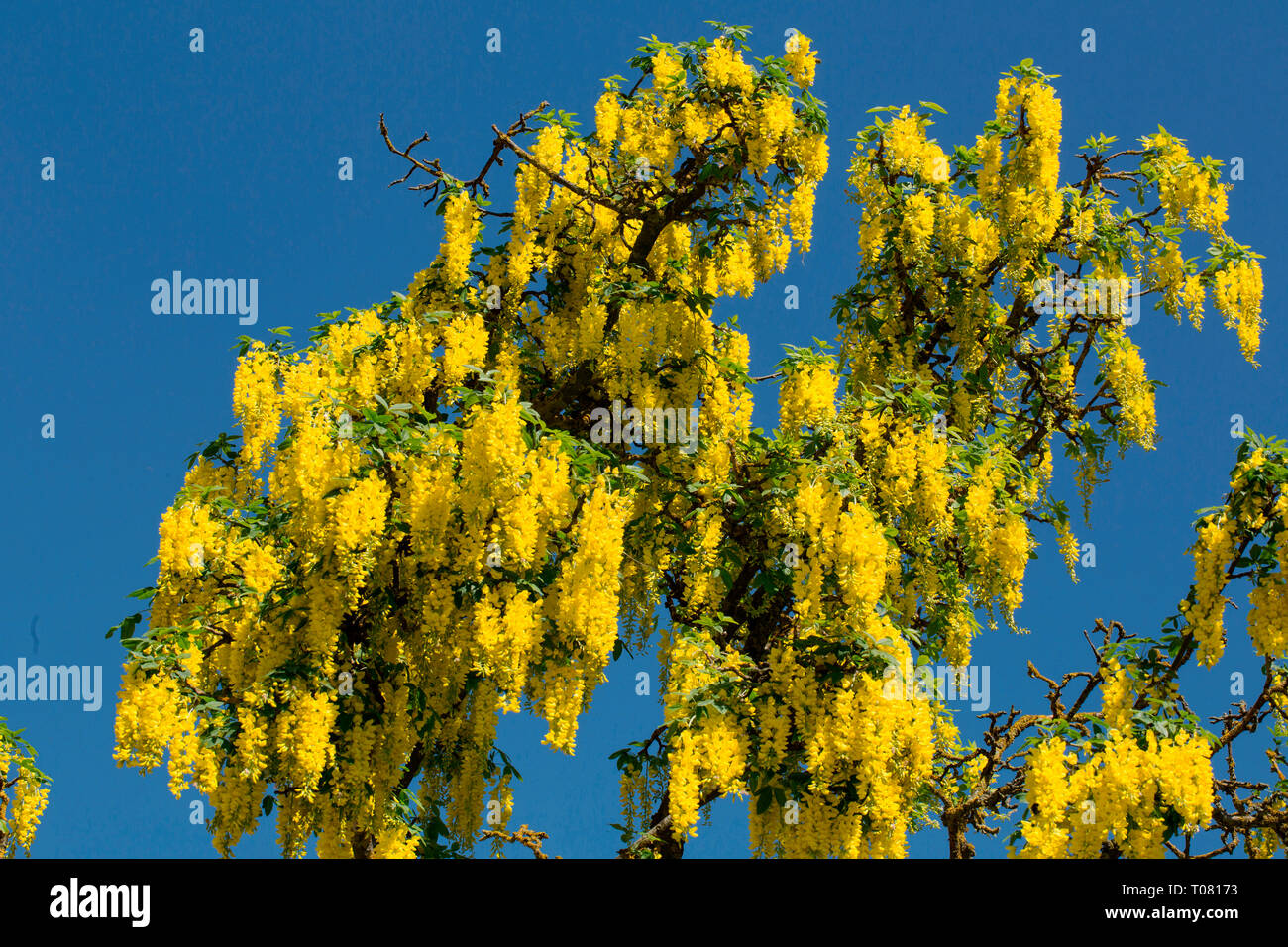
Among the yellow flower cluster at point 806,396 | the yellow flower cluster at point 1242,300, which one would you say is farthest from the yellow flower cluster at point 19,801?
the yellow flower cluster at point 1242,300

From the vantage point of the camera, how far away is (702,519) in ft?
33.1

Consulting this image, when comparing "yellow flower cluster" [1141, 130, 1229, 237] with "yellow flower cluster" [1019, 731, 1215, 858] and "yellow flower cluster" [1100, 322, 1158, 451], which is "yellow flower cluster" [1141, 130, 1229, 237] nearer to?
"yellow flower cluster" [1100, 322, 1158, 451]

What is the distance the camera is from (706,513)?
10.1 meters

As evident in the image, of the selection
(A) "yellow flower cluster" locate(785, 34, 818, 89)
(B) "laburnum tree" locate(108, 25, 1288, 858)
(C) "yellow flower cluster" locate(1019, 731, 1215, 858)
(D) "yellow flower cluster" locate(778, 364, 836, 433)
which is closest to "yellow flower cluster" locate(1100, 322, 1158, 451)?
(B) "laburnum tree" locate(108, 25, 1288, 858)

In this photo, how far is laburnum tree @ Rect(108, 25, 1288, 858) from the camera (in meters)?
8.20

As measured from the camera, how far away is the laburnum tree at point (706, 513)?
323 inches

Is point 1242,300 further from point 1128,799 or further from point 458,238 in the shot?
point 458,238

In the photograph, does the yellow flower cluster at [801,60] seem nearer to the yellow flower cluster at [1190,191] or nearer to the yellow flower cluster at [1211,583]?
the yellow flower cluster at [1190,191]

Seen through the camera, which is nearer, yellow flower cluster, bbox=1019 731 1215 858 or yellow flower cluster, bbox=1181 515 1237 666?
yellow flower cluster, bbox=1019 731 1215 858
